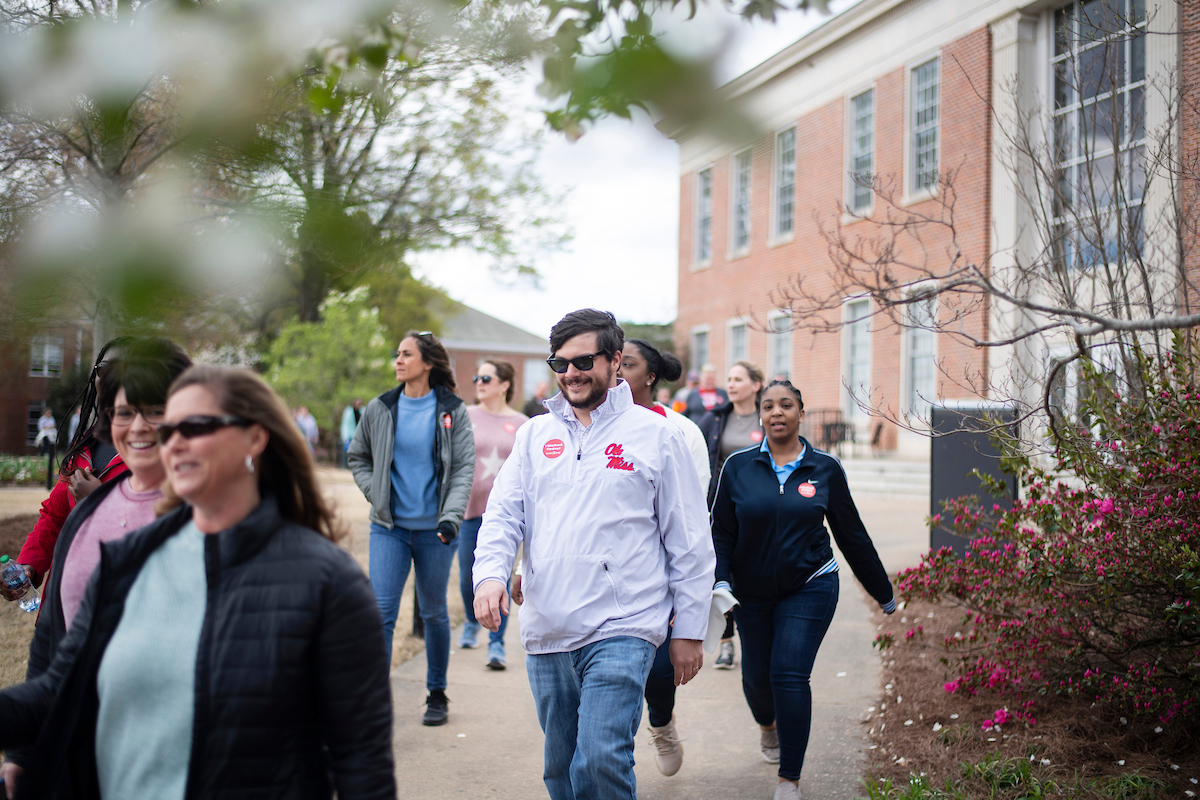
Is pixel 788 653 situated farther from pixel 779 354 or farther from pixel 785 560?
pixel 779 354

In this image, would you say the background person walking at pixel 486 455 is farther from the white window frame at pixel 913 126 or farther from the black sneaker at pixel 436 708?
the white window frame at pixel 913 126

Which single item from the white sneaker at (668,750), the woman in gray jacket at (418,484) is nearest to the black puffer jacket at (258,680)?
the white sneaker at (668,750)

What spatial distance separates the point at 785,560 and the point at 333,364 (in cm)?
2926

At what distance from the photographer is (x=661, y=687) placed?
13.8ft

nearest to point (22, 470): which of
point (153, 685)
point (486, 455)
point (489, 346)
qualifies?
point (486, 455)

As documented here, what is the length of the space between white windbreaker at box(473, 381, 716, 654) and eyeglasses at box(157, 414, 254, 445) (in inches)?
54.4

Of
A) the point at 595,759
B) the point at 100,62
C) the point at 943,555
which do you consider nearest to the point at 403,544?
the point at 595,759

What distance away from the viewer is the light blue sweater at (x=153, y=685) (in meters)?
1.95

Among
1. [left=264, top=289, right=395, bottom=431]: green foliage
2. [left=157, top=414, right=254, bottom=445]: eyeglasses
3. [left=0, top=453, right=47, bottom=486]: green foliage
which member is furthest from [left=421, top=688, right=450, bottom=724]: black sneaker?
[left=264, top=289, right=395, bottom=431]: green foliage

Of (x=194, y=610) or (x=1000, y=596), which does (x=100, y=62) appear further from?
(x=1000, y=596)

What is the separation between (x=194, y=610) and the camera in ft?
6.50

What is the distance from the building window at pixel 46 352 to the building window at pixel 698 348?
24.4m

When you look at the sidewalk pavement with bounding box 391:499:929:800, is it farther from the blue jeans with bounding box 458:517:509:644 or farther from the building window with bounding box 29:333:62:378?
the building window with bounding box 29:333:62:378

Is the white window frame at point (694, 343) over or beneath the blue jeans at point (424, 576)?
over
